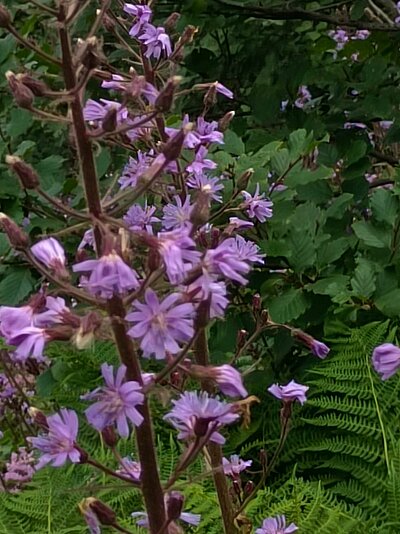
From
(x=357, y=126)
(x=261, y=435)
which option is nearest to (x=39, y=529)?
(x=261, y=435)

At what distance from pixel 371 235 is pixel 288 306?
0.32 metres

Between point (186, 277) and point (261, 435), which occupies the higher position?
point (186, 277)

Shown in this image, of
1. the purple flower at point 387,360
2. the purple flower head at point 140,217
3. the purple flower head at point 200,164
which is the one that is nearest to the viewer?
the purple flower at point 387,360

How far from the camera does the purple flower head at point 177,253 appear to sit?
1.04 m

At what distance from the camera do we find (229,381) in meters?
1.08

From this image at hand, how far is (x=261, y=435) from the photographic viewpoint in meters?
2.49

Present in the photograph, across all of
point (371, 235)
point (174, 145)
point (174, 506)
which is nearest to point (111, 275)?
point (174, 145)

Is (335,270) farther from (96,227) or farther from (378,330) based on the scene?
(96,227)

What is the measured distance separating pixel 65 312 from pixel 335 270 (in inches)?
57.5

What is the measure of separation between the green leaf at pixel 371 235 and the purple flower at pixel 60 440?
134 cm

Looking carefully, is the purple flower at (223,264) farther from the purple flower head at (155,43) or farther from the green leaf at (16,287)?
the green leaf at (16,287)

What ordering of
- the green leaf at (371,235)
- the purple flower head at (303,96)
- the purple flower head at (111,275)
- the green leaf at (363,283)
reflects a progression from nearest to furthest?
the purple flower head at (111,275)
the green leaf at (363,283)
the green leaf at (371,235)
the purple flower head at (303,96)

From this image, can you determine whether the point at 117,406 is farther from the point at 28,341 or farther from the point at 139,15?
the point at 139,15

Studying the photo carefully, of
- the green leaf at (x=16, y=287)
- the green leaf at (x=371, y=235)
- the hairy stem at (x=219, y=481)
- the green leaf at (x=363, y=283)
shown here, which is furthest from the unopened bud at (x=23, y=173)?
the green leaf at (x=371, y=235)
